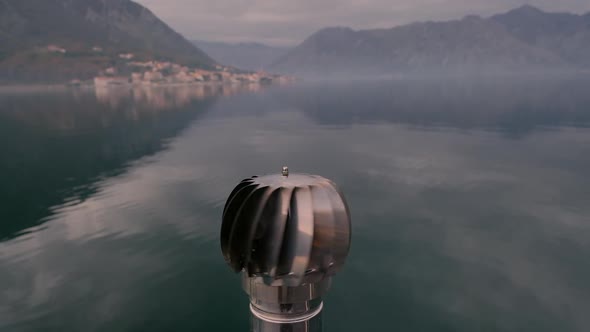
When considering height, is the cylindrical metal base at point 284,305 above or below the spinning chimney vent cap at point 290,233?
below

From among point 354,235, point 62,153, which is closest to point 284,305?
point 354,235

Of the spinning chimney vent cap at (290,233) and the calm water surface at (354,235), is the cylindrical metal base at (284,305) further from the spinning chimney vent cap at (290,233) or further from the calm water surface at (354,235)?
the calm water surface at (354,235)

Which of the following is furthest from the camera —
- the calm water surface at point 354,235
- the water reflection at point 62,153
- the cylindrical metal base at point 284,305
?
the water reflection at point 62,153

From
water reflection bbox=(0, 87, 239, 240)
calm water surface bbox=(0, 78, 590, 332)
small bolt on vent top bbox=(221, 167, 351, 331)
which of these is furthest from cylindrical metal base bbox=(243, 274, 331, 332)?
water reflection bbox=(0, 87, 239, 240)

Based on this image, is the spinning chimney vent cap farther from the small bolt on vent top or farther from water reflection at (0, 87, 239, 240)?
water reflection at (0, 87, 239, 240)

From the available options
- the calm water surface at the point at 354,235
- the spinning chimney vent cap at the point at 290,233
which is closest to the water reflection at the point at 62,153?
the calm water surface at the point at 354,235

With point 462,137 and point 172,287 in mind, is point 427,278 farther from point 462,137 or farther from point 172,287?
point 462,137
